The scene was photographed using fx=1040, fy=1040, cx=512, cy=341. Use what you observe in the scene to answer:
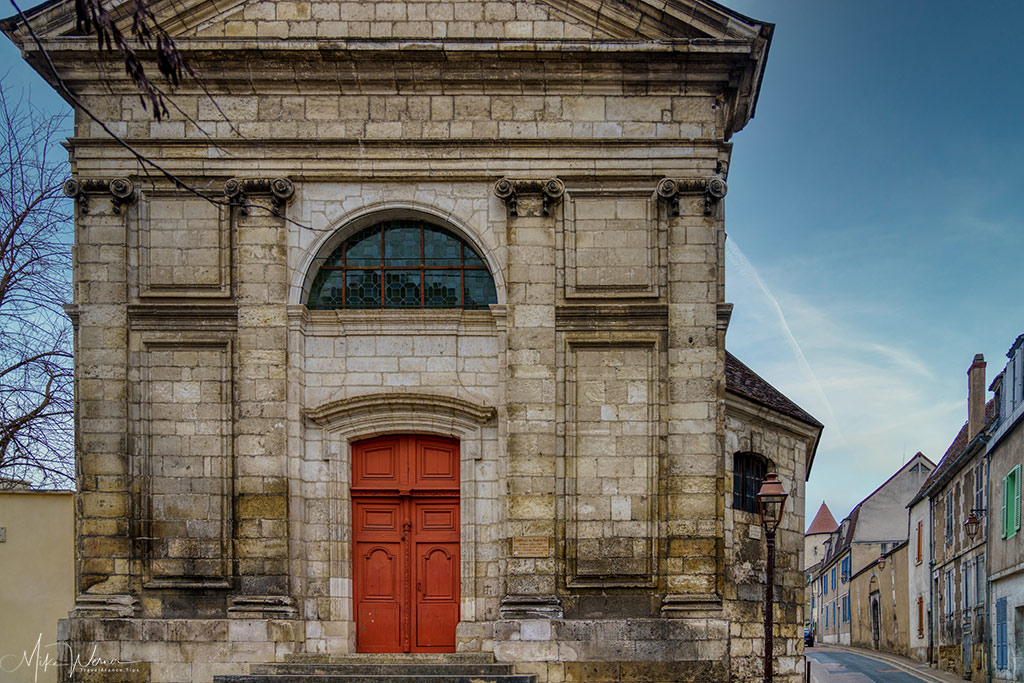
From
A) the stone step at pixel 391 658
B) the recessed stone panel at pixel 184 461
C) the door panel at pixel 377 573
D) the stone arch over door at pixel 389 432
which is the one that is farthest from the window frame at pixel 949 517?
the recessed stone panel at pixel 184 461

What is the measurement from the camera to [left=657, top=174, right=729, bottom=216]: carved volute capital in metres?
12.2

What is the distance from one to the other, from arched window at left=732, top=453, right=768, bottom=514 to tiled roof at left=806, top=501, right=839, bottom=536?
57.1 m

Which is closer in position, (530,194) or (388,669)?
(388,669)

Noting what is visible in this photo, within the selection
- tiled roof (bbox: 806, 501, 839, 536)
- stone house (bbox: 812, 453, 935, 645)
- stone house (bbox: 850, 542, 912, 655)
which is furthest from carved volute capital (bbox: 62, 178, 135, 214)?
tiled roof (bbox: 806, 501, 839, 536)

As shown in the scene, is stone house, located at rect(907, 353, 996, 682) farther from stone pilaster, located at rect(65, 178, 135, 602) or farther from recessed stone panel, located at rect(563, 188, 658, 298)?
stone pilaster, located at rect(65, 178, 135, 602)

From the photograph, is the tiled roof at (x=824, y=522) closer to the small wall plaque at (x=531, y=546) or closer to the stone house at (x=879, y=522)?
the stone house at (x=879, y=522)

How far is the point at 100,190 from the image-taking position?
12258 mm

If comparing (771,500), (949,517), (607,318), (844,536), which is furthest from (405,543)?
(844,536)

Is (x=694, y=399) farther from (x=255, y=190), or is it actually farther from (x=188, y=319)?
(x=188, y=319)

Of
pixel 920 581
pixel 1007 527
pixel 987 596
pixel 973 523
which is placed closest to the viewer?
pixel 1007 527

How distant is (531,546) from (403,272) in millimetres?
3648

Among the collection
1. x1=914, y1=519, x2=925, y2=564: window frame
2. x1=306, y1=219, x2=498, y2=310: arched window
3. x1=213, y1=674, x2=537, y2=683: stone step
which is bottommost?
x1=914, y1=519, x2=925, y2=564: window frame

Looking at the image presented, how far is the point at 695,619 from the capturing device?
11656 millimetres

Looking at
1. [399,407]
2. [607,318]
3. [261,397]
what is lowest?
[399,407]
